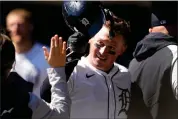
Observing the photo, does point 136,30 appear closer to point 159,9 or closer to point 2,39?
point 159,9

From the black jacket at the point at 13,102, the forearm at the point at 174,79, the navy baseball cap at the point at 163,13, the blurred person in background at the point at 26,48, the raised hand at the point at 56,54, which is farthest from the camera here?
the blurred person in background at the point at 26,48

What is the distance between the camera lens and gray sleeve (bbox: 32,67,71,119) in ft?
3.98

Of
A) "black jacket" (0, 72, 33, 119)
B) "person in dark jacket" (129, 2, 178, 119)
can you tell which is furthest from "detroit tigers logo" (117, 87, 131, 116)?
"black jacket" (0, 72, 33, 119)

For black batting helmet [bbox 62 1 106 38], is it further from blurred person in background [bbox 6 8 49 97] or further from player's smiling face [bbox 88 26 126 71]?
blurred person in background [bbox 6 8 49 97]

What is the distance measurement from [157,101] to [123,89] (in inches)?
6.0

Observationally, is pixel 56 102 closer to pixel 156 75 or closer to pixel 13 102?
pixel 13 102

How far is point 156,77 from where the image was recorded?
1.51m

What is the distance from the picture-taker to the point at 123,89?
1482 millimetres

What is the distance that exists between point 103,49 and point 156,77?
9.6 inches

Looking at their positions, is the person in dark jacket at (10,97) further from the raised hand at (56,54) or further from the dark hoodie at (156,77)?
the dark hoodie at (156,77)

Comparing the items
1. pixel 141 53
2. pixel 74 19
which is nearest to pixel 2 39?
pixel 74 19

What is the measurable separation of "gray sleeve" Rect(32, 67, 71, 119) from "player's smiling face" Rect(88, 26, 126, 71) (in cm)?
22

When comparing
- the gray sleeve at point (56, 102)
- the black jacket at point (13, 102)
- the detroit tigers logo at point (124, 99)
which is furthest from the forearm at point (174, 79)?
the black jacket at point (13, 102)

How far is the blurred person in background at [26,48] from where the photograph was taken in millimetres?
1684
